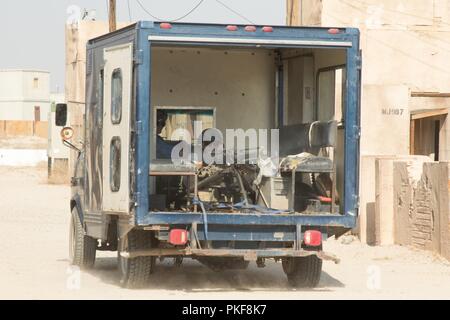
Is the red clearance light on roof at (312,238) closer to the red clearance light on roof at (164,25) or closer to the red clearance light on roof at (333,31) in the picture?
the red clearance light on roof at (333,31)

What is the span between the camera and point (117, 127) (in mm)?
12547

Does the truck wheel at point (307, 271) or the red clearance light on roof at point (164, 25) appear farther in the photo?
the truck wheel at point (307, 271)

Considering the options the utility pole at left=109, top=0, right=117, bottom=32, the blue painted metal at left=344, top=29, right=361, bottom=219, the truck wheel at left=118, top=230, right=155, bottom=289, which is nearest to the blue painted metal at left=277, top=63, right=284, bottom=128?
the blue painted metal at left=344, top=29, right=361, bottom=219

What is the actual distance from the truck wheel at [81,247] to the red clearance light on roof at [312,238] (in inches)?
154

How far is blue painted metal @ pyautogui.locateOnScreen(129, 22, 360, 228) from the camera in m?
11.9

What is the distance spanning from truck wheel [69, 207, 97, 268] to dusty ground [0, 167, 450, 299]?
20 cm

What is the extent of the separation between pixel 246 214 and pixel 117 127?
5.91ft

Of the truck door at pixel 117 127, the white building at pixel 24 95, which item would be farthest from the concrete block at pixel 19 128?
the truck door at pixel 117 127

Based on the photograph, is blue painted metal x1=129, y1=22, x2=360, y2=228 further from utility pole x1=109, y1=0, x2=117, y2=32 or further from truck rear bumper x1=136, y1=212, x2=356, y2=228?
utility pole x1=109, y1=0, x2=117, y2=32

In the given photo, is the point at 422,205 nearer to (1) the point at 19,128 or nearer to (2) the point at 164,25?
(2) the point at 164,25

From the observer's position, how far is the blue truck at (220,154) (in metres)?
12.0

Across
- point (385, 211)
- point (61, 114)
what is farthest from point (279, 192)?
point (385, 211)

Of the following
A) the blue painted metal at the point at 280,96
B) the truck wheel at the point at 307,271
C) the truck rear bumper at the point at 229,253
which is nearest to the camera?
the truck rear bumper at the point at 229,253
